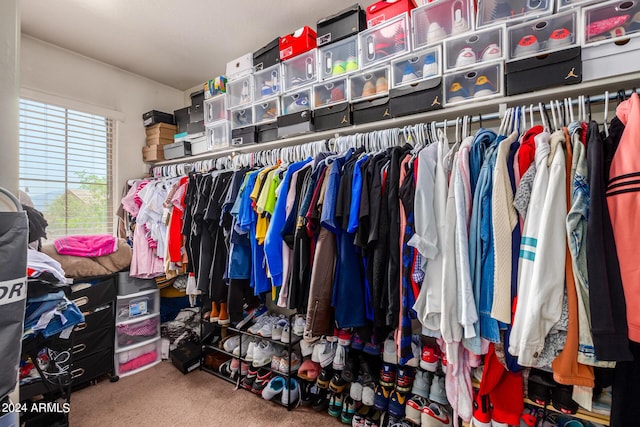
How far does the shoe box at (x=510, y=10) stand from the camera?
1284mm

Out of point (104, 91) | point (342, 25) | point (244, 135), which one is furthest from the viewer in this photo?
point (104, 91)

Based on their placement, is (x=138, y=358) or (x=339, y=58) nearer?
(x=339, y=58)

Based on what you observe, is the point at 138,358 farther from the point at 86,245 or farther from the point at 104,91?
the point at 104,91

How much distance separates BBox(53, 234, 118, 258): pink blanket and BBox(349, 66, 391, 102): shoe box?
2.13 metres

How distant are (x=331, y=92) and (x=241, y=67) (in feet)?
2.79

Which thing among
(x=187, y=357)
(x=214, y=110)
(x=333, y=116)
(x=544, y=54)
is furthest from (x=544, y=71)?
(x=187, y=357)

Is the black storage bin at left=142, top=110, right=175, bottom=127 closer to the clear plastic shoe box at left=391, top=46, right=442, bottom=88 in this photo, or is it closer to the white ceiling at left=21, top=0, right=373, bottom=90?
the white ceiling at left=21, top=0, right=373, bottom=90

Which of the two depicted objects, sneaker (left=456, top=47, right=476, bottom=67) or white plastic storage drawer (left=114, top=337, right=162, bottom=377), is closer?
sneaker (left=456, top=47, right=476, bottom=67)

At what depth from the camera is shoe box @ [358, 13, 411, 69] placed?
Result: 5.25 ft

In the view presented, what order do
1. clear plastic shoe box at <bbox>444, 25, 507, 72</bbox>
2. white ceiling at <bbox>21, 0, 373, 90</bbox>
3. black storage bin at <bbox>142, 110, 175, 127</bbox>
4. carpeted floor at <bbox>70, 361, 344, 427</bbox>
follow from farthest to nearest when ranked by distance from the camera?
black storage bin at <bbox>142, 110, 175, 127</bbox>, white ceiling at <bbox>21, 0, 373, 90</bbox>, carpeted floor at <bbox>70, 361, 344, 427</bbox>, clear plastic shoe box at <bbox>444, 25, 507, 72</bbox>

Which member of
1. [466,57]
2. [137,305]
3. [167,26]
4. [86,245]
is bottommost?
[137,305]

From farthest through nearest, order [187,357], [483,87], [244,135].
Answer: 1. [187,357]
2. [244,135]
3. [483,87]

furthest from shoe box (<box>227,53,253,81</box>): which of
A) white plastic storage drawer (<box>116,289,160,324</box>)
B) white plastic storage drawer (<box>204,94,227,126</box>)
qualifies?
white plastic storage drawer (<box>116,289,160,324</box>)

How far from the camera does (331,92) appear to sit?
1895 millimetres
